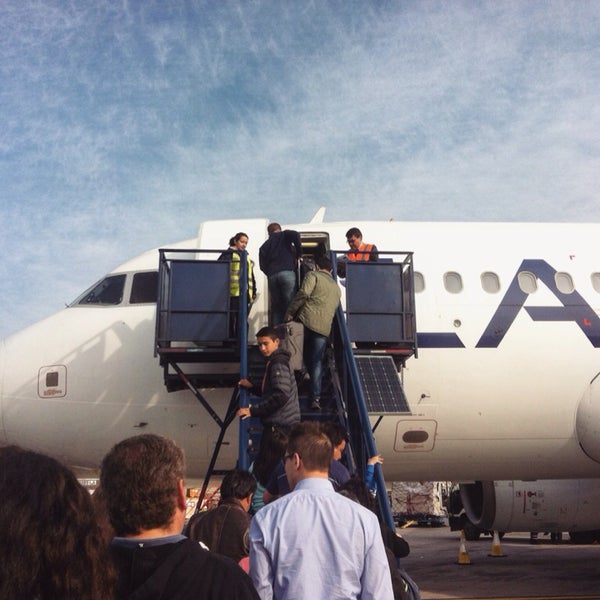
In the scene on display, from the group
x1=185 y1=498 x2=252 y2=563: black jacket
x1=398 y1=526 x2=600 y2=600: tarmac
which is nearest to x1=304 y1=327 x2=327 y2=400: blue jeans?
x1=185 y1=498 x2=252 y2=563: black jacket

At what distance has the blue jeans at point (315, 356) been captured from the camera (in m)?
8.34

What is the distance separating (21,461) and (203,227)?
8945 mm

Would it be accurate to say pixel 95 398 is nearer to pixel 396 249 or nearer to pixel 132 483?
pixel 396 249

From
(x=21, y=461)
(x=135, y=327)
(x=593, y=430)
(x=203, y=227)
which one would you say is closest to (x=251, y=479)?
(x=21, y=461)

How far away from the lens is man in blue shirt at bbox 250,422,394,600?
10.5ft

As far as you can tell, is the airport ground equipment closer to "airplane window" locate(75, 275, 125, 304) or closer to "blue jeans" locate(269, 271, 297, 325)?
"blue jeans" locate(269, 271, 297, 325)

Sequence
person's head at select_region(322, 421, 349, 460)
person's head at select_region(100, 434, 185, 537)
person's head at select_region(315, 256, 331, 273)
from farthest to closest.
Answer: person's head at select_region(315, 256, 331, 273), person's head at select_region(322, 421, 349, 460), person's head at select_region(100, 434, 185, 537)

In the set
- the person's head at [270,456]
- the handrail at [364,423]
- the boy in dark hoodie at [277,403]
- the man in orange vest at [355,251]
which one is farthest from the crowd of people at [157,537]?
the man in orange vest at [355,251]

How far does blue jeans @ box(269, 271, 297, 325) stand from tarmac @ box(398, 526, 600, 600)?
6.02m

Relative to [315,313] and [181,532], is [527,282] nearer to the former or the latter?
A: [315,313]

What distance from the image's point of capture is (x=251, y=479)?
4.96 metres

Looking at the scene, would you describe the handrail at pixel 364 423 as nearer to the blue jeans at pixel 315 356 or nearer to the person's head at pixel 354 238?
the blue jeans at pixel 315 356

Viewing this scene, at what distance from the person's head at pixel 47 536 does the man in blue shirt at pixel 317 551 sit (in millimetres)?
1504

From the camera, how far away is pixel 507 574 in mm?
15914
